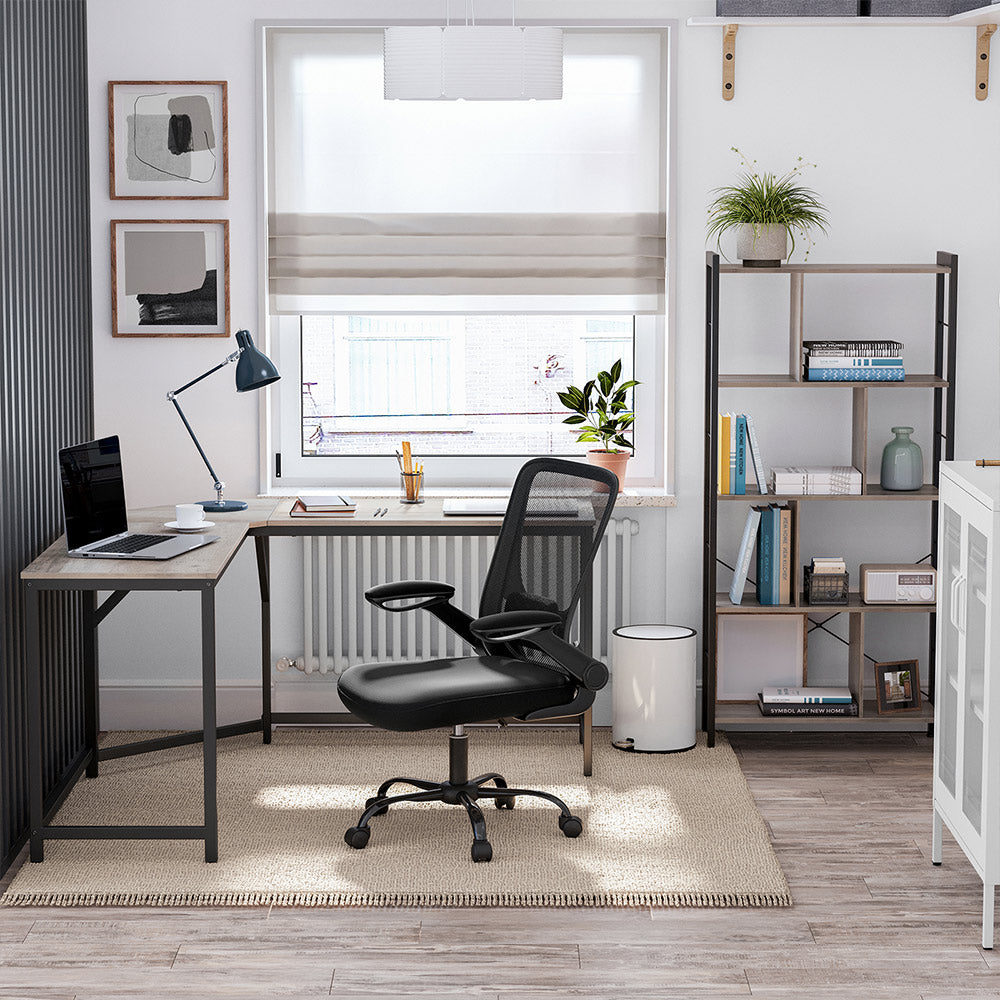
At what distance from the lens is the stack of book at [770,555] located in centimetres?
432

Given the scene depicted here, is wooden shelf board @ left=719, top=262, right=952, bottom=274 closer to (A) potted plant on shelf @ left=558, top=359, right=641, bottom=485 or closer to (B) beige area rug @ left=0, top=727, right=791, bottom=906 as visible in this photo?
(A) potted plant on shelf @ left=558, top=359, right=641, bottom=485

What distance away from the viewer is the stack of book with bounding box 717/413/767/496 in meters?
4.29

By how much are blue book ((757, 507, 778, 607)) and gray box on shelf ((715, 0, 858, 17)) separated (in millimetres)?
1638

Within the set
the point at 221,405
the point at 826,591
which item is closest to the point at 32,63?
the point at 221,405

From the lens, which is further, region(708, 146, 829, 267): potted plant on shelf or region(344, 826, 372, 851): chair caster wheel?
region(708, 146, 829, 267): potted plant on shelf

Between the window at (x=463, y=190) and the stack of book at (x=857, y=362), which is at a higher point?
the window at (x=463, y=190)

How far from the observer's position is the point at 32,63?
12.1 ft

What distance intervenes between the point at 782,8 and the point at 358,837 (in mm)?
2960

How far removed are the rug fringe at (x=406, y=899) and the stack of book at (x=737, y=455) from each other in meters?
1.52

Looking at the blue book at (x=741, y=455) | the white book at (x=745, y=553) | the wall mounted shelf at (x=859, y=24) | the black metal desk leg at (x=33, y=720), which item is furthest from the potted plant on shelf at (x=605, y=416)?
the black metal desk leg at (x=33, y=720)

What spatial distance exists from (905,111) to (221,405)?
8.37 ft

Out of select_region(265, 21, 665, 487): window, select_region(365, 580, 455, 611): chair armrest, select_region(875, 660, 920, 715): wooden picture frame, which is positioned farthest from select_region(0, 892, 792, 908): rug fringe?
select_region(265, 21, 665, 487): window

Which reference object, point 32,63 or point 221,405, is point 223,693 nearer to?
point 221,405

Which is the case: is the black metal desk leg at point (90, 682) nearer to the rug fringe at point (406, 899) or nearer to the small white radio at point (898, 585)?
the rug fringe at point (406, 899)
